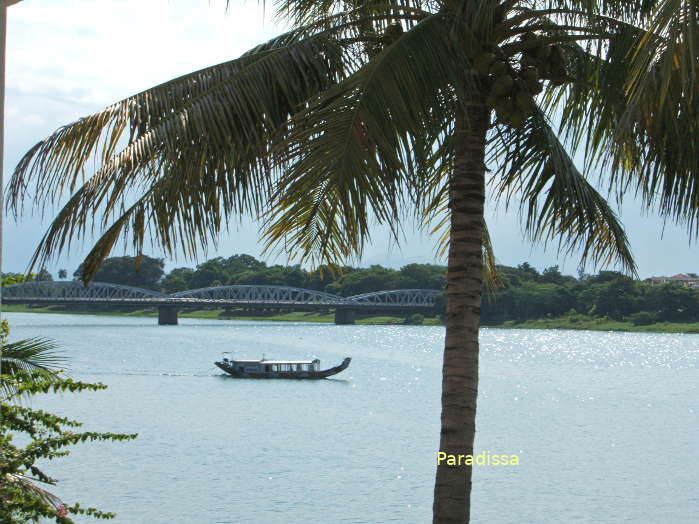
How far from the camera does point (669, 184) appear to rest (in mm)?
8023

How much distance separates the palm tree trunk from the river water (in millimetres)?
18204

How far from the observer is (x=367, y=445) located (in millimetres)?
37156

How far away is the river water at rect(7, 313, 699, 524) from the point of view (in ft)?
90.0

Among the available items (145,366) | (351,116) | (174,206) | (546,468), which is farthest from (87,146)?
(145,366)

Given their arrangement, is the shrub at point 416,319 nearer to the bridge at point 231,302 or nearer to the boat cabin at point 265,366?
the bridge at point 231,302

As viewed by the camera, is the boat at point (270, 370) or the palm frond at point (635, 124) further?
the boat at point (270, 370)

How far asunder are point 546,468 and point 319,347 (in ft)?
209

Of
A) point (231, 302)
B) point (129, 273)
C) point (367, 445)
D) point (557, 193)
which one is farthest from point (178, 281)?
point (557, 193)

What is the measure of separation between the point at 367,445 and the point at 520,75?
102ft

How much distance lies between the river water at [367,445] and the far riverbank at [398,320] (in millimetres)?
29626

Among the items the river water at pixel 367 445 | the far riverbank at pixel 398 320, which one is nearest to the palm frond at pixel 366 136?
the river water at pixel 367 445

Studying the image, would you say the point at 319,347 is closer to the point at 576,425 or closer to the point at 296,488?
the point at 576,425

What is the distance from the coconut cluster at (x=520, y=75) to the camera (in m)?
7.06

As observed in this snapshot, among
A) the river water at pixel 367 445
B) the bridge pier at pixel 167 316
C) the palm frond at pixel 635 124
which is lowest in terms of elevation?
the river water at pixel 367 445
